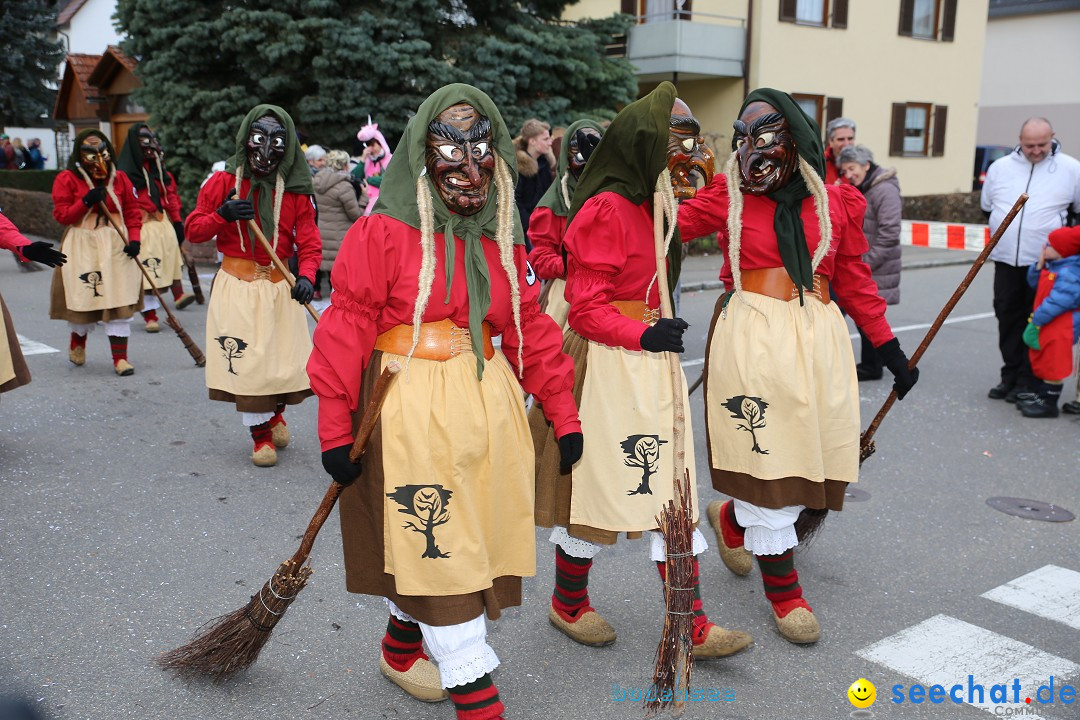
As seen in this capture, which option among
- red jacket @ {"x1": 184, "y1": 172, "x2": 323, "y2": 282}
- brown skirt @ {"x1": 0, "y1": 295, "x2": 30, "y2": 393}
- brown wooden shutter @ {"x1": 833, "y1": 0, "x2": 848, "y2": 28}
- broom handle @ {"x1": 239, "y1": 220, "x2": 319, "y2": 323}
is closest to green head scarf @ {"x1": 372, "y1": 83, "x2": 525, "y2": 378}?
broom handle @ {"x1": 239, "y1": 220, "x2": 319, "y2": 323}

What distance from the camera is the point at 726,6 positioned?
20406 millimetres

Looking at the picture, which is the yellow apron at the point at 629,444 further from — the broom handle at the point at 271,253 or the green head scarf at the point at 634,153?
the broom handle at the point at 271,253

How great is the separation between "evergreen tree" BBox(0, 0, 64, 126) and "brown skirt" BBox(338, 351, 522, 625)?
30292 mm

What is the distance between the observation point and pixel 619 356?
11.1ft

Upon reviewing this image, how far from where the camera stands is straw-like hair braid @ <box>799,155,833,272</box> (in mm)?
3568

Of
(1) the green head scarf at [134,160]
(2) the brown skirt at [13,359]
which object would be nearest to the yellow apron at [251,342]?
(2) the brown skirt at [13,359]

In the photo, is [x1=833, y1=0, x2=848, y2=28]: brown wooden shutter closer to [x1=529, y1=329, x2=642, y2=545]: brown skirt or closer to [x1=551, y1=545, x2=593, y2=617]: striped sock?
[x1=529, y1=329, x2=642, y2=545]: brown skirt

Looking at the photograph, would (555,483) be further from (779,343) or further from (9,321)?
(9,321)

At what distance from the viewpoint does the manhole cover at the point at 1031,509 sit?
511 cm

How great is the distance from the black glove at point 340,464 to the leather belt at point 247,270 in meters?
3.13

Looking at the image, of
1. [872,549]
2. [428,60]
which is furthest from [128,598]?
[428,60]

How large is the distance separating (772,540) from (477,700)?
4.70 ft

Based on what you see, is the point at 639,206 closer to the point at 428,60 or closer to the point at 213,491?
the point at 213,491

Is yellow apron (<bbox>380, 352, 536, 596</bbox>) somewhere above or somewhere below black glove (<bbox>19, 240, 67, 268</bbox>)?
below
